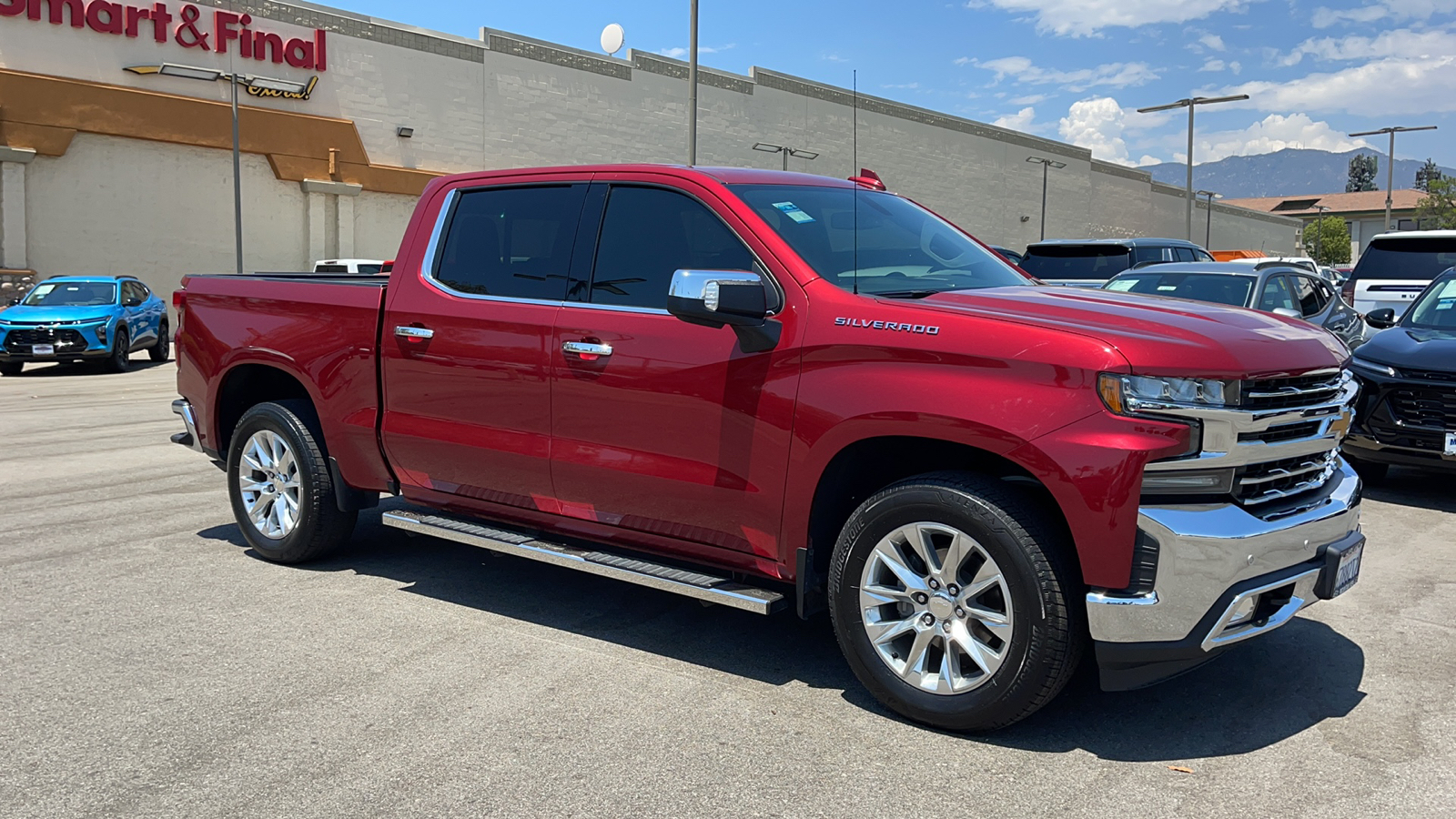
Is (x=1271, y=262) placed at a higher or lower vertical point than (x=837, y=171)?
Answer: lower

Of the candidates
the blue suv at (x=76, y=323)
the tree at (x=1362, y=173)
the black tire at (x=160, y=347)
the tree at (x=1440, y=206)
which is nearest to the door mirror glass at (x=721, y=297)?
the blue suv at (x=76, y=323)

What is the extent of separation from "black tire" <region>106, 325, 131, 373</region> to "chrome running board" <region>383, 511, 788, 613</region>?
1702 cm

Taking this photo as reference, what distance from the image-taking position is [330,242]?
33.6 meters

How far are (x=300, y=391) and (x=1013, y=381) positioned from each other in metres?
4.27

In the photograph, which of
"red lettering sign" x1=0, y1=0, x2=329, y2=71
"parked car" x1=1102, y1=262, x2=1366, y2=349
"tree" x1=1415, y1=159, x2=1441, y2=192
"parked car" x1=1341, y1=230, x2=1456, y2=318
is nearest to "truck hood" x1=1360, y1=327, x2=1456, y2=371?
"parked car" x1=1102, y1=262, x2=1366, y2=349

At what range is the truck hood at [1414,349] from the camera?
809 cm

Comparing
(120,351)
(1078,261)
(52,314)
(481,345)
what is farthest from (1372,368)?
(120,351)

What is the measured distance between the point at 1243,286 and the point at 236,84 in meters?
26.0

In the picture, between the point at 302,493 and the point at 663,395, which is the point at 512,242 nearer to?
the point at 663,395

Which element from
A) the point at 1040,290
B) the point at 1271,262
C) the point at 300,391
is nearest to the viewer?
the point at 1040,290

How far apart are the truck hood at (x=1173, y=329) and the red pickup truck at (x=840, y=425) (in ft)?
0.05

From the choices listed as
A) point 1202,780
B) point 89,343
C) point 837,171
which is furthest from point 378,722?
point 837,171

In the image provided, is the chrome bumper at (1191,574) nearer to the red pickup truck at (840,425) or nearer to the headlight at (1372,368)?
the red pickup truck at (840,425)

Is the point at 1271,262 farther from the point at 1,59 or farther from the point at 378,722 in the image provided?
the point at 1,59
